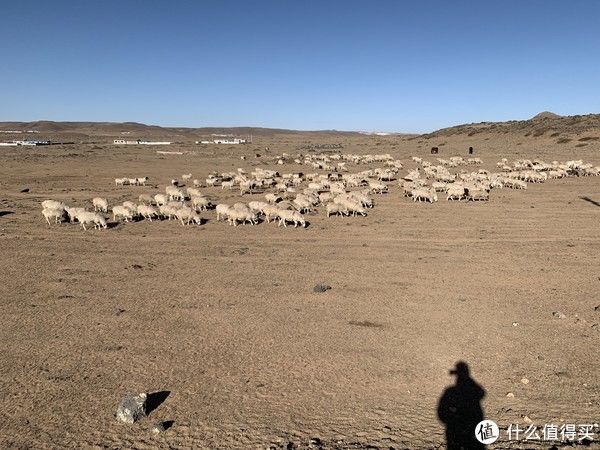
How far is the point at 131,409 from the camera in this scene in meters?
6.19

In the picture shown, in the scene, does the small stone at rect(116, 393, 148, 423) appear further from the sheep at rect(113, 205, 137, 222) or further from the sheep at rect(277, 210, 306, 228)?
the sheep at rect(113, 205, 137, 222)

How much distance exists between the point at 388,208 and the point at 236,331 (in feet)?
49.0

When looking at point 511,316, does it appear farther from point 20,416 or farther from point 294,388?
point 20,416

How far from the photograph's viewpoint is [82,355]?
7.90 meters

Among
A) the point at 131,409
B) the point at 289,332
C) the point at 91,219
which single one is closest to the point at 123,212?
the point at 91,219

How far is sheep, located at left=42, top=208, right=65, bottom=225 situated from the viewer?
60.2ft

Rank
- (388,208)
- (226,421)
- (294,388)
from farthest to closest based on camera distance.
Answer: (388,208) < (294,388) < (226,421)

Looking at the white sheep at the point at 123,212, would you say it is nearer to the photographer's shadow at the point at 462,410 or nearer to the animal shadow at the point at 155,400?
the animal shadow at the point at 155,400

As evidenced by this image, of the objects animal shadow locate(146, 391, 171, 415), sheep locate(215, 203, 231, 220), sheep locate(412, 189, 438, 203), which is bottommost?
animal shadow locate(146, 391, 171, 415)

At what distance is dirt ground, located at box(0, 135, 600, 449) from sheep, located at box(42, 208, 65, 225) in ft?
3.86

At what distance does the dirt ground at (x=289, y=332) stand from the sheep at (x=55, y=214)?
46.4 inches

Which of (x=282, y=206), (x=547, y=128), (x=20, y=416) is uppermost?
(x=547, y=128)

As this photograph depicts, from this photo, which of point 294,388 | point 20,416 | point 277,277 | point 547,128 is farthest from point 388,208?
point 547,128

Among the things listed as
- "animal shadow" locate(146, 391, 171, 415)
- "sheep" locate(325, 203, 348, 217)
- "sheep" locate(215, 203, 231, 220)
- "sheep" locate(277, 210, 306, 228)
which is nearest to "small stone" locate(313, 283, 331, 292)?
"animal shadow" locate(146, 391, 171, 415)
